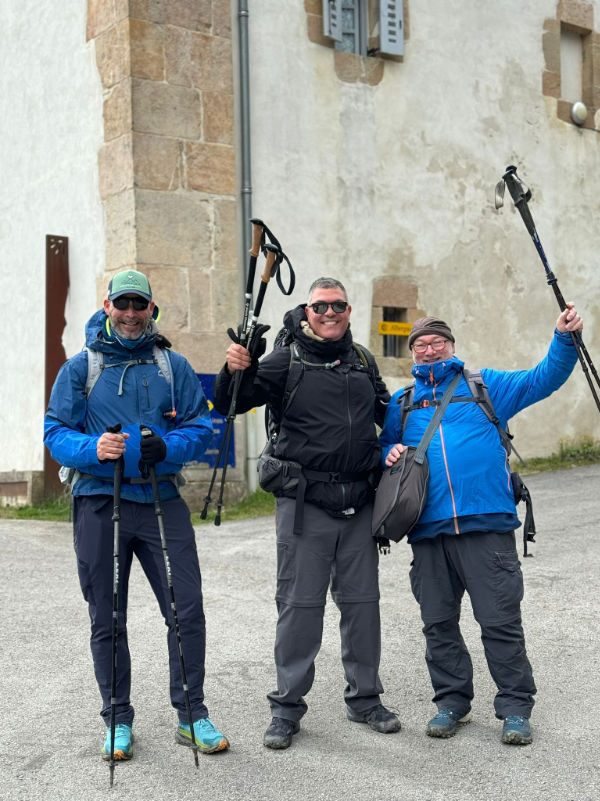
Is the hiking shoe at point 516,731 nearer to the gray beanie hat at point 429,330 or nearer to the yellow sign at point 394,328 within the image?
the gray beanie hat at point 429,330

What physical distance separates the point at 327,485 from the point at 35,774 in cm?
161

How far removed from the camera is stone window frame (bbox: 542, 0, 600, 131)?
13.6 meters

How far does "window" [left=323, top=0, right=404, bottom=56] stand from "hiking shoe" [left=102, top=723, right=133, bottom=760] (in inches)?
366

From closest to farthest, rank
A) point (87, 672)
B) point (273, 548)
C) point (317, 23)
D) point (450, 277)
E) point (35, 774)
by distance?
point (35, 774) < point (87, 672) < point (273, 548) < point (317, 23) < point (450, 277)

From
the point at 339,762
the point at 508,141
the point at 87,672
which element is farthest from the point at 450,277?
the point at 339,762

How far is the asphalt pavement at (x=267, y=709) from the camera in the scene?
3.90 meters

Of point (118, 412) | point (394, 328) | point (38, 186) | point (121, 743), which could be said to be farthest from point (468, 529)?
point (38, 186)

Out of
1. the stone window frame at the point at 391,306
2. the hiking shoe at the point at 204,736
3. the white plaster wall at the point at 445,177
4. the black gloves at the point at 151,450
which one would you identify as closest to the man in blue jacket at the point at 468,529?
the hiking shoe at the point at 204,736

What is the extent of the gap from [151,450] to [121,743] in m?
1.17

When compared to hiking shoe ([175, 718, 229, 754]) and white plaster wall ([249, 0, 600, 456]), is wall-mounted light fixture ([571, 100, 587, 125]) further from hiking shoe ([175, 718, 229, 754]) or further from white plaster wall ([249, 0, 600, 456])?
hiking shoe ([175, 718, 229, 754])

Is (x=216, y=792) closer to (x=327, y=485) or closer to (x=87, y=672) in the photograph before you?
(x=327, y=485)

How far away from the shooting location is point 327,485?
4.48 metres

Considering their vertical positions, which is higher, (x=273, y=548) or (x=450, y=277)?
(x=450, y=277)

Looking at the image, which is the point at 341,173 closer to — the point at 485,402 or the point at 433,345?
the point at 433,345
